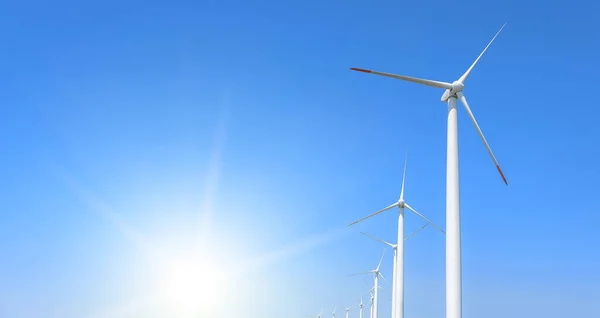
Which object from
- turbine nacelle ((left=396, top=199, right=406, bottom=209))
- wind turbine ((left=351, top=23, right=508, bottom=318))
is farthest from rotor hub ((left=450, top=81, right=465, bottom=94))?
turbine nacelle ((left=396, top=199, right=406, bottom=209))

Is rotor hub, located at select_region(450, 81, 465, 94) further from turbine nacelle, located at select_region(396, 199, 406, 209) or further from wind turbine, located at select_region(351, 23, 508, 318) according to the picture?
turbine nacelle, located at select_region(396, 199, 406, 209)

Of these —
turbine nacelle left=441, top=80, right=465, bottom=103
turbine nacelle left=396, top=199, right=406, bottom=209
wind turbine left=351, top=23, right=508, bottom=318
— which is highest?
turbine nacelle left=396, top=199, right=406, bottom=209

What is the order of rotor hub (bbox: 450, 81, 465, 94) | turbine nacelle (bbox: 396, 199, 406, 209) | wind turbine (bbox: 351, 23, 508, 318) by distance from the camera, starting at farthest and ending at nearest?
turbine nacelle (bbox: 396, 199, 406, 209) < rotor hub (bbox: 450, 81, 465, 94) < wind turbine (bbox: 351, 23, 508, 318)

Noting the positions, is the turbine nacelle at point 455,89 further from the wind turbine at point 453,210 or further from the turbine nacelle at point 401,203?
the turbine nacelle at point 401,203

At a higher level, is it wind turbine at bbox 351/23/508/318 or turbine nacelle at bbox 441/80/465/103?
turbine nacelle at bbox 441/80/465/103

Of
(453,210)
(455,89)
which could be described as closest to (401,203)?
(455,89)

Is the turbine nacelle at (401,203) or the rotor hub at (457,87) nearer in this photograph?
the rotor hub at (457,87)

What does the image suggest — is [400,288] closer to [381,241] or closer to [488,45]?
[381,241]

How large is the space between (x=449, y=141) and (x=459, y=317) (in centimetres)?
1027

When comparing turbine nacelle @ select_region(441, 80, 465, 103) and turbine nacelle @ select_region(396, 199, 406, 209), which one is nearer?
turbine nacelle @ select_region(441, 80, 465, 103)

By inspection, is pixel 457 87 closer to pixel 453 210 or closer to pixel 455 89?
pixel 455 89

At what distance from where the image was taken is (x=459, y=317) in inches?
1188

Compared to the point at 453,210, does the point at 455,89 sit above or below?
above

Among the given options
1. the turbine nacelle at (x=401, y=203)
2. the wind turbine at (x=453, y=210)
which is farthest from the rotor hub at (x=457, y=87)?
the turbine nacelle at (x=401, y=203)
